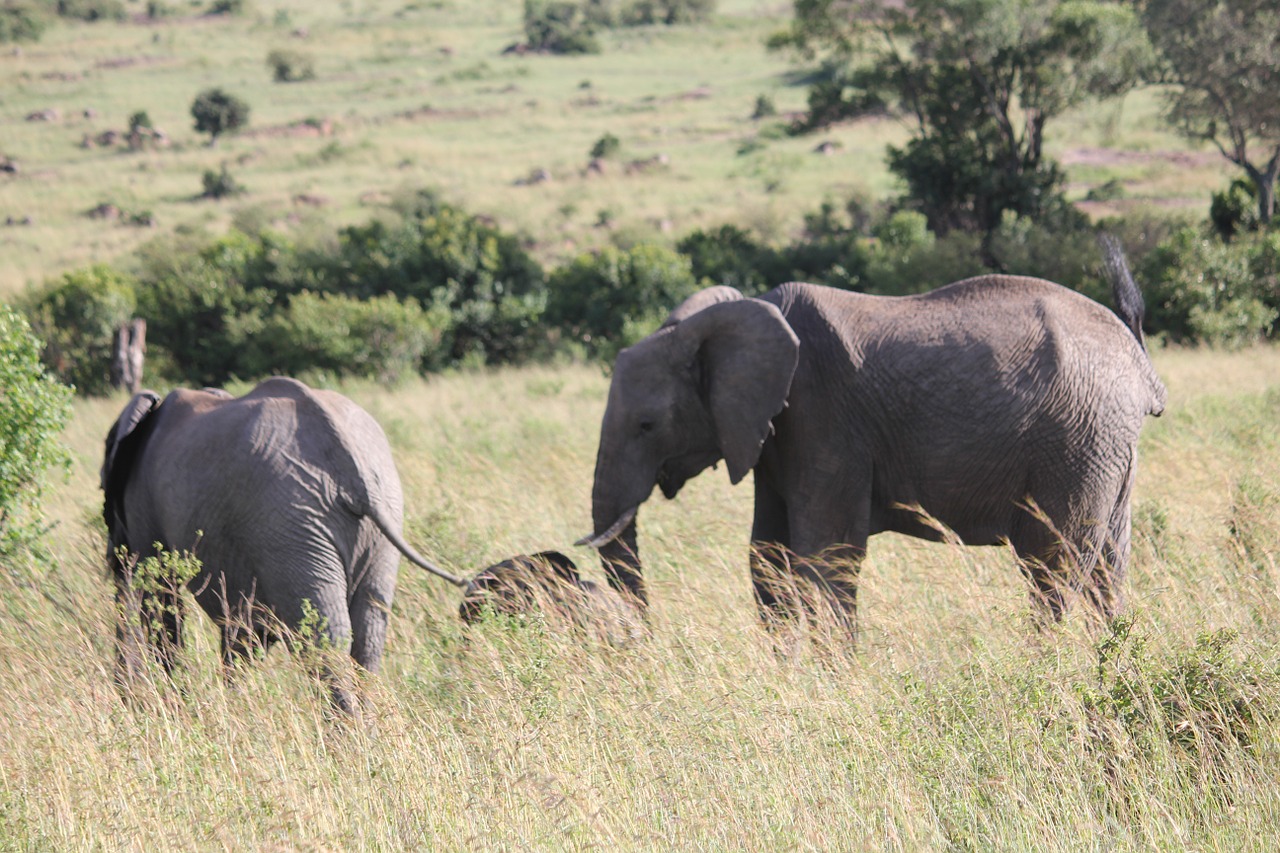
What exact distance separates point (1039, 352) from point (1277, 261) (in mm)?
14915

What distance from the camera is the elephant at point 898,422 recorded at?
5555 mm

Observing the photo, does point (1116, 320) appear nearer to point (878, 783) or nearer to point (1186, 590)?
point (1186, 590)

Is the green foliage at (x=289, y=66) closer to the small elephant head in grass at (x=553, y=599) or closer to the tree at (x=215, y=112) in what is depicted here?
the tree at (x=215, y=112)

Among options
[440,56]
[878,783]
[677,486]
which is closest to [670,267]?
[677,486]

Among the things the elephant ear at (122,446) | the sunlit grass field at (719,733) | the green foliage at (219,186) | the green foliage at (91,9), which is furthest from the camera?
the green foliage at (91,9)

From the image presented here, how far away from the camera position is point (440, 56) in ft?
282

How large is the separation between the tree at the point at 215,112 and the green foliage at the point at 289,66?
779 inches

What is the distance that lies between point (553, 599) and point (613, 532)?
0.44 meters

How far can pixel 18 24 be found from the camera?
274ft

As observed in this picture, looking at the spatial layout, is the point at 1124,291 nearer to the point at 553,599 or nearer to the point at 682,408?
the point at 682,408

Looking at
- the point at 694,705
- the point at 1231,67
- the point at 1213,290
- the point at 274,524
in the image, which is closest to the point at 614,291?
the point at 1213,290

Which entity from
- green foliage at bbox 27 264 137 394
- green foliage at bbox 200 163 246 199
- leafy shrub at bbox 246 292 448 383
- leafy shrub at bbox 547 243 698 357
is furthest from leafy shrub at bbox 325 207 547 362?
green foliage at bbox 200 163 246 199

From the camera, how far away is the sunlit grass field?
12.3ft

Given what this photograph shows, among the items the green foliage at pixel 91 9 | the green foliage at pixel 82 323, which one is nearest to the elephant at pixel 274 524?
the green foliage at pixel 82 323
